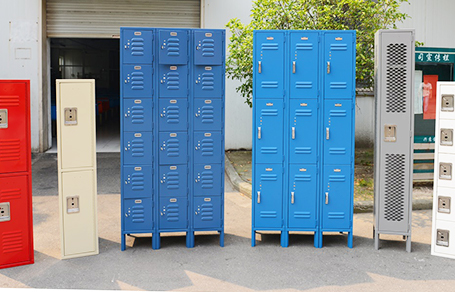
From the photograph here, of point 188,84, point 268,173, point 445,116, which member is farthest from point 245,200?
point 445,116

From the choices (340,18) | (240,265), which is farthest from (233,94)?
(240,265)

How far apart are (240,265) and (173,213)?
1.09m

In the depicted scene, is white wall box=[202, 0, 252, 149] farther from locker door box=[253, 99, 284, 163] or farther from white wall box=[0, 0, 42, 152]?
locker door box=[253, 99, 284, 163]

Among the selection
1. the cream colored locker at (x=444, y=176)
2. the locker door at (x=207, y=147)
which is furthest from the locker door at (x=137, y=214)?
the cream colored locker at (x=444, y=176)

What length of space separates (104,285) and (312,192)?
2.64m

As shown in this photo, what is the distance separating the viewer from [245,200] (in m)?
8.62

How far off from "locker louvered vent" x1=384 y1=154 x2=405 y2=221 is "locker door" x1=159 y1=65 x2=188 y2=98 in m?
2.56

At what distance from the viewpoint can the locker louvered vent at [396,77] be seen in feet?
19.7

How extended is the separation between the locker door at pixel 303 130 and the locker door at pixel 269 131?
0.44 ft

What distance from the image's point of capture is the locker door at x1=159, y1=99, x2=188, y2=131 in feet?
20.0

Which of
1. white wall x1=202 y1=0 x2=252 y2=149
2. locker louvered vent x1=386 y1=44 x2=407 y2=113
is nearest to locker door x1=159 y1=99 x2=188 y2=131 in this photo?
locker louvered vent x1=386 y1=44 x2=407 y2=113

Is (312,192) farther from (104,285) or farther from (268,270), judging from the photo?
(104,285)

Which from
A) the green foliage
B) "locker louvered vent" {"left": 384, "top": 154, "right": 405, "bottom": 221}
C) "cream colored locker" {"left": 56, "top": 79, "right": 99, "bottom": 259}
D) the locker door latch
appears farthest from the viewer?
the green foliage

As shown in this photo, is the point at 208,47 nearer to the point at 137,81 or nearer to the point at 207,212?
the point at 137,81
